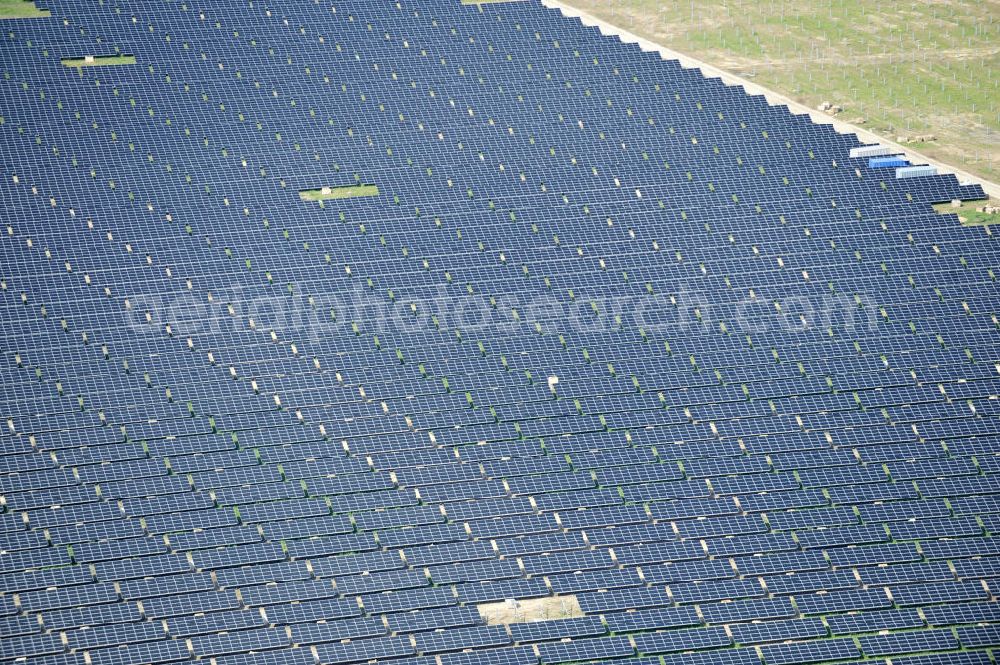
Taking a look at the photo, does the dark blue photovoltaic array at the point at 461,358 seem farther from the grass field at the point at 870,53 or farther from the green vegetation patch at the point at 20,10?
the grass field at the point at 870,53

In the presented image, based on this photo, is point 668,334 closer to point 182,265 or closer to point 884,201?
point 884,201

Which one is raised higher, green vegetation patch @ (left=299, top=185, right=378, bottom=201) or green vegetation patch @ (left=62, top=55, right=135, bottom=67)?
green vegetation patch @ (left=62, top=55, right=135, bottom=67)

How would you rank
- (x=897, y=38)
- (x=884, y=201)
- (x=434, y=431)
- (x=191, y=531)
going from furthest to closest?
(x=897, y=38)
(x=884, y=201)
(x=434, y=431)
(x=191, y=531)

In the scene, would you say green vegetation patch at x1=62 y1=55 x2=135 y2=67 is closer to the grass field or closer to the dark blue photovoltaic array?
the dark blue photovoltaic array

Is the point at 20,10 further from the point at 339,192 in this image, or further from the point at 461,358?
the point at 461,358

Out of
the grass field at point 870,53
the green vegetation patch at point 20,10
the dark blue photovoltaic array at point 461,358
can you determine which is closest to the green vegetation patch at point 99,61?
the dark blue photovoltaic array at point 461,358

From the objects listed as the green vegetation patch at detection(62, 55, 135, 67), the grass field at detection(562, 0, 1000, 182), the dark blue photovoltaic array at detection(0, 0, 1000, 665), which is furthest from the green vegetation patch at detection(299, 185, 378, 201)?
the grass field at detection(562, 0, 1000, 182)

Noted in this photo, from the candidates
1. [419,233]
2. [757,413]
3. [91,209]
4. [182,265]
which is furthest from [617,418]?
[91,209]
